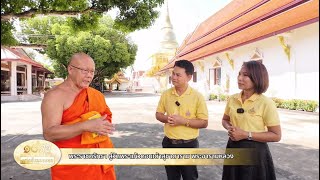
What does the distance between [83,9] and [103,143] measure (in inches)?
134

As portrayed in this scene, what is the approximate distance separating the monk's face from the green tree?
5.45 ft

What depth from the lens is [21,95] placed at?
19328 millimetres

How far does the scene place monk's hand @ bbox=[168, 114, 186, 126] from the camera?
7.05 feet

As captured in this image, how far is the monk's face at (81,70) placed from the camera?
1.66 meters

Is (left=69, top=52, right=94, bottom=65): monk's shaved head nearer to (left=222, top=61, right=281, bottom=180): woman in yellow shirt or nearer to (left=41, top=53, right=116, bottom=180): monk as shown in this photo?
(left=41, top=53, right=116, bottom=180): monk

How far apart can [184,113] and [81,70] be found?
1.04 m

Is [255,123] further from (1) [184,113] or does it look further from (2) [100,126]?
(2) [100,126]

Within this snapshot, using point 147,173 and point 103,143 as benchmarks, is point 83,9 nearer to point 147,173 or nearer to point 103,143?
point 147,173

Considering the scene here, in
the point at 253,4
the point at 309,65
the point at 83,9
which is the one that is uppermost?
the point at 253,4

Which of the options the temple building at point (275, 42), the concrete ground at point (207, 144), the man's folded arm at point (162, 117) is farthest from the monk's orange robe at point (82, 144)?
the temple building at point (275, 42)

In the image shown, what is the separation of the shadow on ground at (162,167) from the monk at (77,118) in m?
1.89

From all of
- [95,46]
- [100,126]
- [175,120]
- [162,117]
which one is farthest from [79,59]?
[95,46]

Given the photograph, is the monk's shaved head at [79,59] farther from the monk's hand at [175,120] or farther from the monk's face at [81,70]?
the monk's hand at [175,120]

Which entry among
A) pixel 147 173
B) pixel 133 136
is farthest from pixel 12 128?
pixel 147 173
